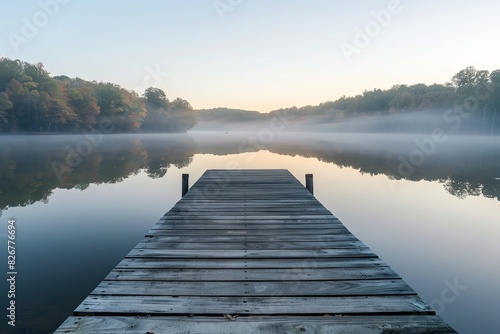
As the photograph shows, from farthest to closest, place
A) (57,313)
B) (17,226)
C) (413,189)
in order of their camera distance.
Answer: (413,189), (17,226), (57,313)

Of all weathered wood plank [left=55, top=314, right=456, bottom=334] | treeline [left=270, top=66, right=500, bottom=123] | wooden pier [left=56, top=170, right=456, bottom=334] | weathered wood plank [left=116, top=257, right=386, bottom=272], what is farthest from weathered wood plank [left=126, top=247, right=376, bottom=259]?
treeline [left=270, top=66, right=500, bottom=123]

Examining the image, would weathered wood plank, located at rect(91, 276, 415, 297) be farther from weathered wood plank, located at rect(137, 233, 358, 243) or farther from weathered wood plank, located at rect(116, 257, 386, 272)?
weathered wood plank, located at rect(137, 233, 358, 243)

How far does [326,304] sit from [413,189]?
15102mm

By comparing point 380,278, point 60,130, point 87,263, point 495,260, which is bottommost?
point 495,260

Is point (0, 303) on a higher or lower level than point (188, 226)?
lower

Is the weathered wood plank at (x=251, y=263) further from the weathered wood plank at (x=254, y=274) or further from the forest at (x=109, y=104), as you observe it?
the forest at (x=109, y=104)

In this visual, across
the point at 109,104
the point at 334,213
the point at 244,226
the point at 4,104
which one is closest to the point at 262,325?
the point at 244,226

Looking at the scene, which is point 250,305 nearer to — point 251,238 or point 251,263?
point 251,263

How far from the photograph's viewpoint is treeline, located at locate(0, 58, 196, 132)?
6700cm

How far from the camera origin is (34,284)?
18.1 ft

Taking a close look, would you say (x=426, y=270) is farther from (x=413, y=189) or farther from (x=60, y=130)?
(x=60, y=130)

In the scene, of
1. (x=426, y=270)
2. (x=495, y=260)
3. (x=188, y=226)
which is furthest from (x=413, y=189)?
(x=188, y=226)

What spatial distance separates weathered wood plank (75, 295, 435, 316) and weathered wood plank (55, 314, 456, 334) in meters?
0.07

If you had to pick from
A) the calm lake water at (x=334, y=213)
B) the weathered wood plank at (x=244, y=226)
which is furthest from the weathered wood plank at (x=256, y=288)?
the weathered wood plank at (x=244, y=226)
